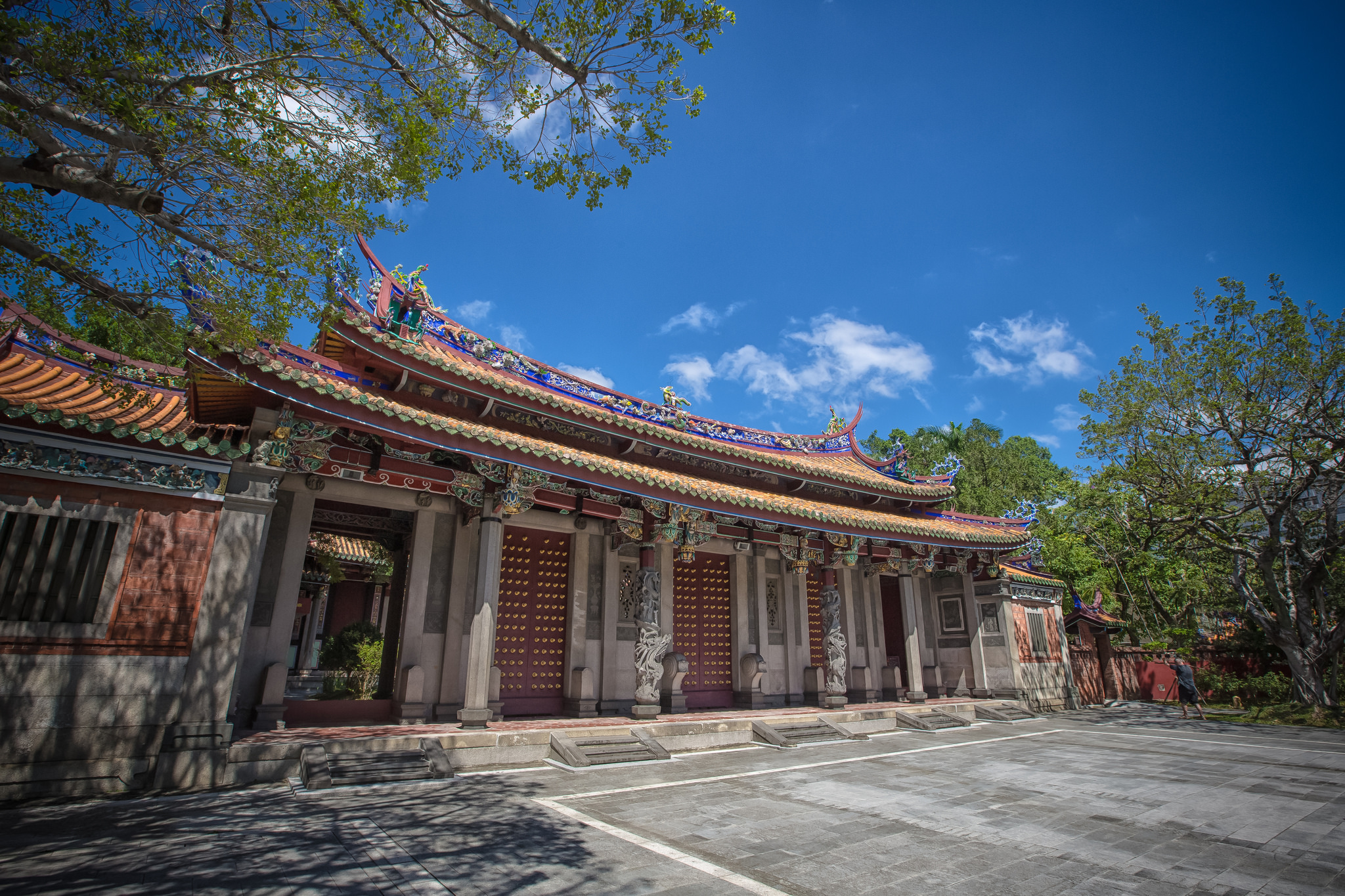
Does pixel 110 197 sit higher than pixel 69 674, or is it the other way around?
pixel 110 197

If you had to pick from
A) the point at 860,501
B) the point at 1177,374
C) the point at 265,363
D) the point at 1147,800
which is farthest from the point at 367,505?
the point at 1177,374

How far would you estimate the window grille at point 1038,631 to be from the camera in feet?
54.0

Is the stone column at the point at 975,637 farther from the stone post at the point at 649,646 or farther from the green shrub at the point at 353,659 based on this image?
the green shrub at the point at 353,659

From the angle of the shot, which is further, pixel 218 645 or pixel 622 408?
pixel 622 408

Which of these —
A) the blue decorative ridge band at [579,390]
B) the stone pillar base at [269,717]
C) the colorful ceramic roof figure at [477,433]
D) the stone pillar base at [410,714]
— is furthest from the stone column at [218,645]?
the stone pillar base at [410,714]

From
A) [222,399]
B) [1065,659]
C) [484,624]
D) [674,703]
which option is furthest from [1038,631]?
[222,399]

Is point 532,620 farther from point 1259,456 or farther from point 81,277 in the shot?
point 1259,456

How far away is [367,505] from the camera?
980 cm

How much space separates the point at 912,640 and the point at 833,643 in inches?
106

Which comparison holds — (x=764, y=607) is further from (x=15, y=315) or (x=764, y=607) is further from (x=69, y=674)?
(x=15, y=315)

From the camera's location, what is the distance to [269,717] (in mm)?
7777

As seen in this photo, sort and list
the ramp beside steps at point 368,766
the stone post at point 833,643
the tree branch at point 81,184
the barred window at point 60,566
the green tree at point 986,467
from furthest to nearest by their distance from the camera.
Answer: the green tree at point 986,467 → the stone post at point 833,643 → the ramp beside steps at point 368,766 → the barred window at point 60,566 → the tree branch at point 81,184

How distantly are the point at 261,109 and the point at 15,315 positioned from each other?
233 inches

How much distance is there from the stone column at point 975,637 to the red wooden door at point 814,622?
463cm
